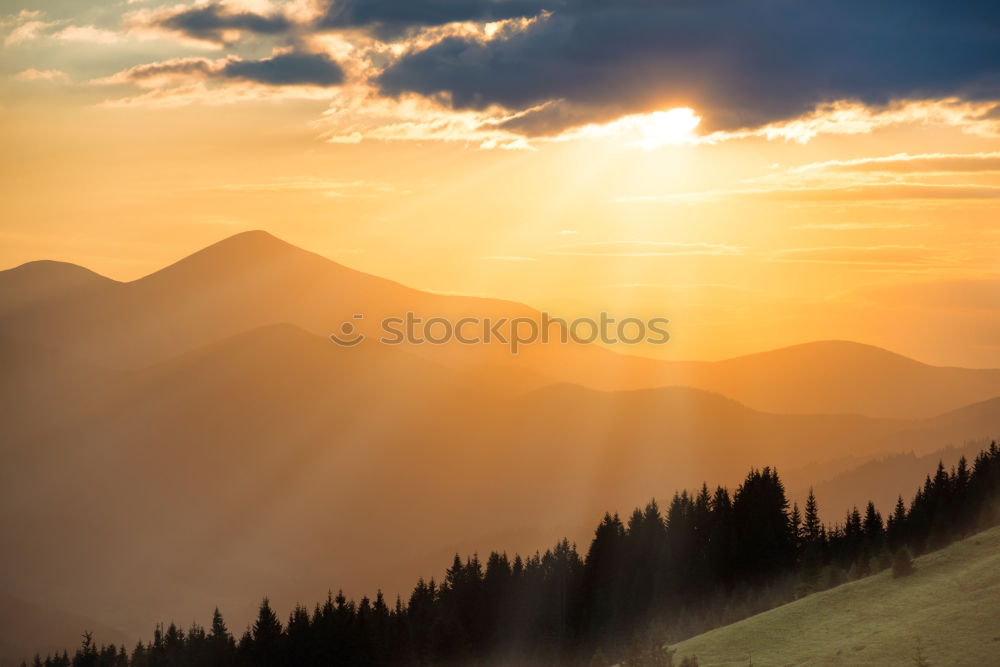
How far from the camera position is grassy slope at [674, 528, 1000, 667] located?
3566 centimetres

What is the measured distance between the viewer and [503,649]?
81.8 m

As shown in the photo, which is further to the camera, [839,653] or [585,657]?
[585,657]

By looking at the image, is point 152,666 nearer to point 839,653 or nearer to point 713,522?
point 713,522

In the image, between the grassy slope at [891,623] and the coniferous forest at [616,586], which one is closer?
the grassy slope at [891,623]

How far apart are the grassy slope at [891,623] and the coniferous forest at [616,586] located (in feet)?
62.9

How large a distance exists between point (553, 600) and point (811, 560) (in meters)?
23.7

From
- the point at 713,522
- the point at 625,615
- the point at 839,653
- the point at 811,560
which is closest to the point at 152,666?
the point at 625,615

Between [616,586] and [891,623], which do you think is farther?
[616,586]

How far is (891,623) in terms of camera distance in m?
39.8

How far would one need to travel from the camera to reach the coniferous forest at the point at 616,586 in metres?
72.6

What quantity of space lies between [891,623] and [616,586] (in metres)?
42.6

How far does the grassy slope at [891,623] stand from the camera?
3566 cm

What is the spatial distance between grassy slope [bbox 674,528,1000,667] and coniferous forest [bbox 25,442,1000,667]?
19.2 m

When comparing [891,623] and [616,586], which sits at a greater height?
[891,623]
